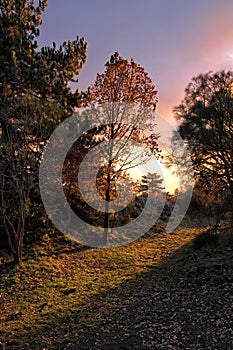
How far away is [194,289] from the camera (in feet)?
41.6

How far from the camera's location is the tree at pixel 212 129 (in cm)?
1959

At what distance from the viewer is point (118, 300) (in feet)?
41.1

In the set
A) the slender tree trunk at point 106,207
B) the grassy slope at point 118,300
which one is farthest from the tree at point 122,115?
the grassy slope at point 118,300

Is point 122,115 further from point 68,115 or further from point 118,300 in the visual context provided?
point 118,300

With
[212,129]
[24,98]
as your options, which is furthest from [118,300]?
[212,129]

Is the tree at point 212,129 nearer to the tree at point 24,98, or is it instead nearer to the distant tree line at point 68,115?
the distant tree line at point 68,115

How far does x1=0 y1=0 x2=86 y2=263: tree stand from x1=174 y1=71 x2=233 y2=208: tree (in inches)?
321

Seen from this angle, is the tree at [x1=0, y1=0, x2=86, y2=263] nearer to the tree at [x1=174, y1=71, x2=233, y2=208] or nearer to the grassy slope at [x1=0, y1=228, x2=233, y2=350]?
the grassy slope at [x1=0, y1=228, x2=233, y2=350]

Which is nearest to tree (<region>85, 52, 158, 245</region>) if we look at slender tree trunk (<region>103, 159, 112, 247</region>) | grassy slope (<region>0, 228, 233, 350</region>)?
slender tree trunk (<region>103, 159, 112, 247</region>)

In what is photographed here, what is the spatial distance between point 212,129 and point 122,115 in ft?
19.2

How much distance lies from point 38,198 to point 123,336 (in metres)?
12.0

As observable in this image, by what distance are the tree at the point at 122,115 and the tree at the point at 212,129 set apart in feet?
8.67

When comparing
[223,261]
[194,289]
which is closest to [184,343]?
[194,289]

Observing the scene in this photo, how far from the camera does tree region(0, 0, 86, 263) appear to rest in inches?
617
